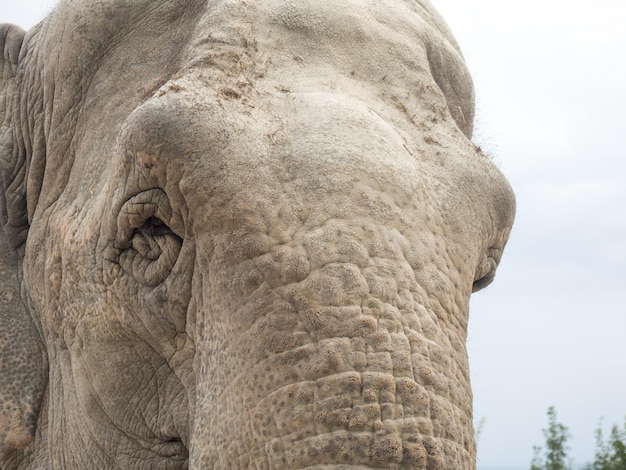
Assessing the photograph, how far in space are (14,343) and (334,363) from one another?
136 centimetres

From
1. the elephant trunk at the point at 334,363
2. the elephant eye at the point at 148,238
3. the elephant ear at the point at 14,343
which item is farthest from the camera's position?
the elephant ear at the point at 14,343

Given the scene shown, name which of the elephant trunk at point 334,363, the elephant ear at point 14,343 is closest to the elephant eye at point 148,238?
the elephant trunk at point 334,363

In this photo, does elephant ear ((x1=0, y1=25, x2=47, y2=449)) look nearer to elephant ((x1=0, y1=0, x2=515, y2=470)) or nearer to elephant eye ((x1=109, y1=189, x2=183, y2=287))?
elephant ((x1=0, y1=0, x2=515, y2=470))

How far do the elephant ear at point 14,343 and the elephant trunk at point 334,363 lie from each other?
91 cm

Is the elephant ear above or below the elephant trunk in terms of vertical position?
below

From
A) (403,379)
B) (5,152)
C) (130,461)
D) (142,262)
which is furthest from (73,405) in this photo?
(403,379)

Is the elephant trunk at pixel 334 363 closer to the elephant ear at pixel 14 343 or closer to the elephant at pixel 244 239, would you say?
the elephant at pixel 244 239

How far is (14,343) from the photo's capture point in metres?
3.11

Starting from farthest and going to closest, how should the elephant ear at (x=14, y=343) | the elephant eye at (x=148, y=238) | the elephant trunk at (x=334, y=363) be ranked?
the elephant ear at (x=14, y=343) → the elephant eye at (x=148, y=238) → the elephant trunk at (x=334, y=363)

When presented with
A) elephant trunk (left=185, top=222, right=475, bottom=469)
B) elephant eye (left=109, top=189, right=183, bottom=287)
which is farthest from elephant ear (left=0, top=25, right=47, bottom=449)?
elephant trunk (left=185, top=222, right=475, bottom=469)

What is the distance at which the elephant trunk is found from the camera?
80.7 inches

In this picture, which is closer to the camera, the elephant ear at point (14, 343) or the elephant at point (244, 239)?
the elephant at point (244, 239)

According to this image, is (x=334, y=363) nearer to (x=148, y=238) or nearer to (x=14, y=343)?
(x=148, y=238)

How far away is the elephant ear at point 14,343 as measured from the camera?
3.05 metres
